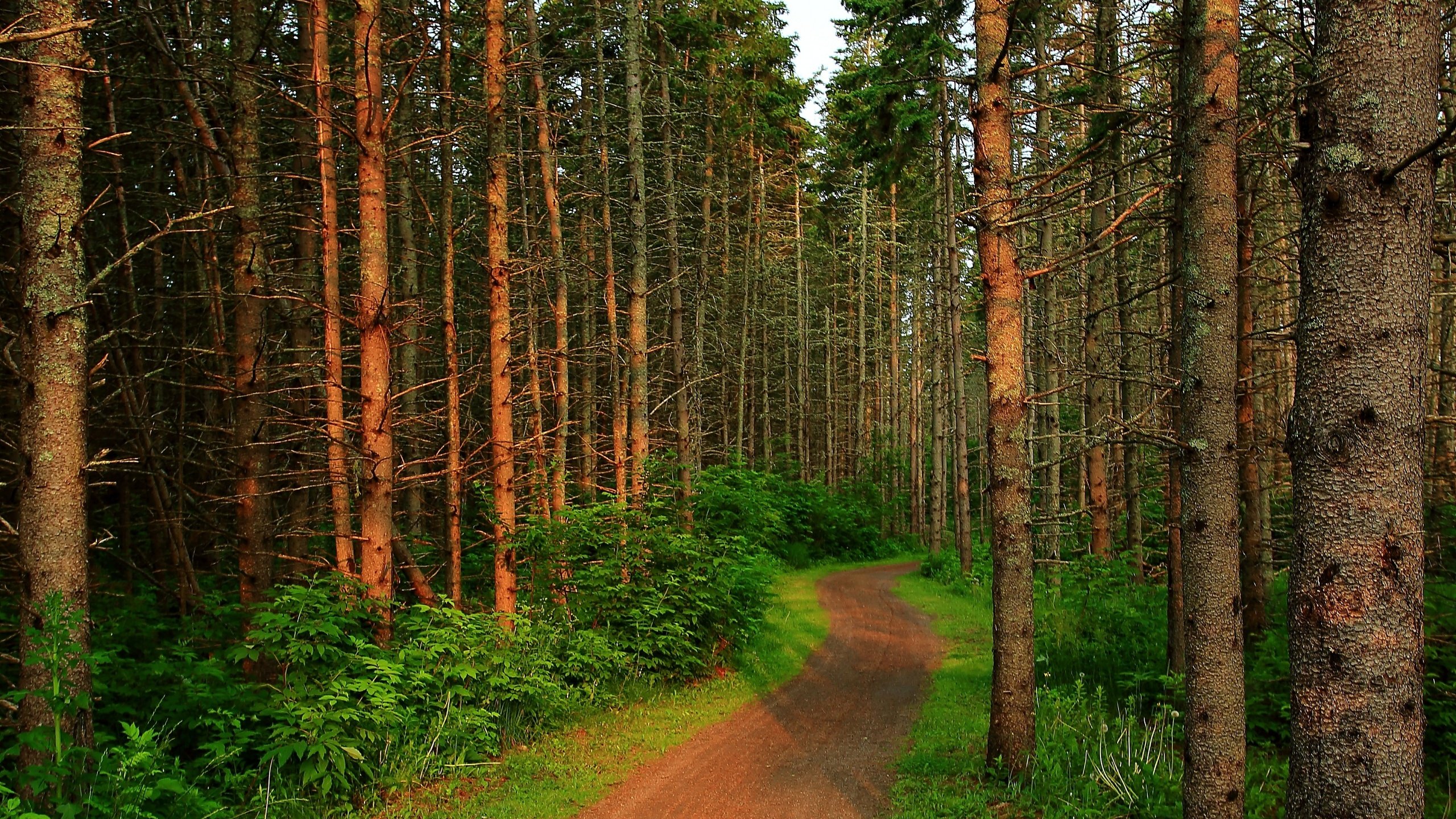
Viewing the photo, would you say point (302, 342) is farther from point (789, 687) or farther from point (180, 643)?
point (789, 687)

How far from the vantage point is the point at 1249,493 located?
8922mm

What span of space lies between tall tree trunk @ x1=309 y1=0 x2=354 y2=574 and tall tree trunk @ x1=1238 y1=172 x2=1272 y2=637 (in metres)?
9.49

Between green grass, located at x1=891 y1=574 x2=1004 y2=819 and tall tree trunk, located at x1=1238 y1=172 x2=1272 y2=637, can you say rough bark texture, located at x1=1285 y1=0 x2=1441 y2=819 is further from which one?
tall tree trunk, located at x1=1238 y1=172 x2=1272 y2=637

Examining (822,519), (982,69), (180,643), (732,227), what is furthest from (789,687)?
(732,227)

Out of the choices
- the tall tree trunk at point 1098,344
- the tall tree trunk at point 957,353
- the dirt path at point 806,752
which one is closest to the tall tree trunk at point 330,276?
the dirt path at point 806,752

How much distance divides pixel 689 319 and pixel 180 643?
2275 cm

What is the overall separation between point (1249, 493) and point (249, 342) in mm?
11076

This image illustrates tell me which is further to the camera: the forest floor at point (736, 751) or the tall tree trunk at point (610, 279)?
the tall tree trunk at point (610, 279)

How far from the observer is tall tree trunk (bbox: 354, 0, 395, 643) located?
7.32m

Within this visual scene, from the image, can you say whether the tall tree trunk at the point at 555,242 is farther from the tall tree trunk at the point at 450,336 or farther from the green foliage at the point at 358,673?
the green foliage at the point at 358,673

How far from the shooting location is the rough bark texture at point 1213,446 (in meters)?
5.03

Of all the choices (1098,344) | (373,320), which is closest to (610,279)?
(373,320)

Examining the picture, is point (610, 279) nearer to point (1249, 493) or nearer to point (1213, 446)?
point (1249, 493)

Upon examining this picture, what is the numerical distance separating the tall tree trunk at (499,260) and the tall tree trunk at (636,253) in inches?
130
